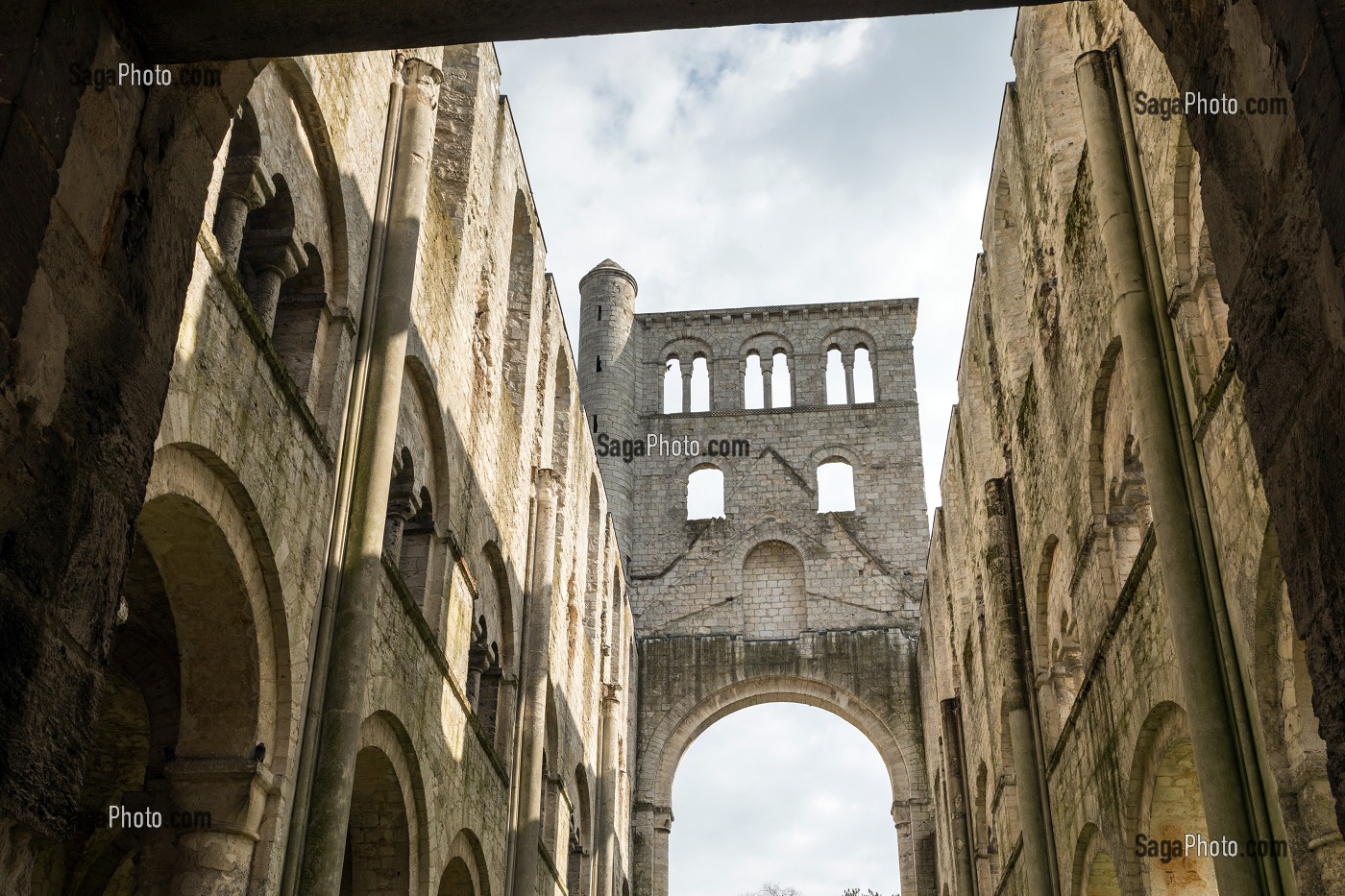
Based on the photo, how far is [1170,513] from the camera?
8914mm

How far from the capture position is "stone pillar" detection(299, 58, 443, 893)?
8.77 meters

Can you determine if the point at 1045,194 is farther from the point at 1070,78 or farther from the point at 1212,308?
the point at 1212,308

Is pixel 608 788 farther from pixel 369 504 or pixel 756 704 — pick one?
pixel 369 504

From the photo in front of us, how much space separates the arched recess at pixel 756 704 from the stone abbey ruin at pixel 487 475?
6.53ft

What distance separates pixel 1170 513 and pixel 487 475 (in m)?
8.10

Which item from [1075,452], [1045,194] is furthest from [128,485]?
[1045,194]

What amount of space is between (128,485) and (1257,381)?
3.26 meters

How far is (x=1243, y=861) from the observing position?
25.7ft

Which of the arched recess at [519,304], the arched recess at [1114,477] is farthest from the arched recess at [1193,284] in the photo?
the arched recess at [519,304]

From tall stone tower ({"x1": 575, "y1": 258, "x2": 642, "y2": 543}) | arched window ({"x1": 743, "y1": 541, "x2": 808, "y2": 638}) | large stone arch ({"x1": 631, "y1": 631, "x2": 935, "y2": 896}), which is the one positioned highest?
tall stone tower ({"x1": 575, "y1": 258, "x2": 642, "y2": 543})

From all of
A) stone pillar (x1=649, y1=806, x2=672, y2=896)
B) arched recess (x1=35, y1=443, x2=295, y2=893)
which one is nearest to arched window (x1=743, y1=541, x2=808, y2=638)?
stone pillar (x1=649, y1=806, x2=672, y2=896)

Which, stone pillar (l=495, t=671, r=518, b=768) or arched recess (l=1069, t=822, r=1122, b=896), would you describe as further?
stone pillar (l=495, t=671, r=518, b=768)

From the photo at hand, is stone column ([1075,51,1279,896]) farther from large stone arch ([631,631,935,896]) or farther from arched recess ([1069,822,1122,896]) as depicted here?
large stone arch ([631,631,935,896])

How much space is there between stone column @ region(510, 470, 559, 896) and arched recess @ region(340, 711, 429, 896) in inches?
153
